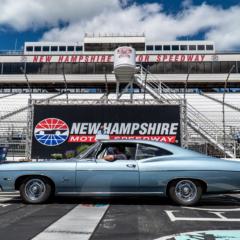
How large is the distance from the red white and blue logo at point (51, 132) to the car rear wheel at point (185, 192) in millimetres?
10305

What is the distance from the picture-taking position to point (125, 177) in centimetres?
749

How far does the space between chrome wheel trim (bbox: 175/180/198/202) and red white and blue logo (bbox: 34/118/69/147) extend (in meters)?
10.3

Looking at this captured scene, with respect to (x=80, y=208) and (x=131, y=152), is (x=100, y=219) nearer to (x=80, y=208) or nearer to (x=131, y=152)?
(x=80, y=208)

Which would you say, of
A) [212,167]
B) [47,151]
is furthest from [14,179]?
[47,151]

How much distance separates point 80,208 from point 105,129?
34.2ft

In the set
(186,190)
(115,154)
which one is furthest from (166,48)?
(186,190)

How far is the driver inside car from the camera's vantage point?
7.60 m

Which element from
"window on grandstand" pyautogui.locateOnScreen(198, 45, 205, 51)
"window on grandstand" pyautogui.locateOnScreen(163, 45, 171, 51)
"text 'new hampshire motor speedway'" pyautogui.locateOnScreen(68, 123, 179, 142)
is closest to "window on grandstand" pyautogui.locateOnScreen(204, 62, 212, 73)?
"window on grandstand" pyautogui.locateOnScreen(163, 45, 171, 51)

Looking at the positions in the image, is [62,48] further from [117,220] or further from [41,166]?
[117,220]

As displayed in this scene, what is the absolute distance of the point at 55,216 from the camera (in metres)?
6.23

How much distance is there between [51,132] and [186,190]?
34.8 feet

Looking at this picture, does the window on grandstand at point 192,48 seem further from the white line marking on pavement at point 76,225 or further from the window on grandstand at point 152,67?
the white line marking on pavement at point 76,225

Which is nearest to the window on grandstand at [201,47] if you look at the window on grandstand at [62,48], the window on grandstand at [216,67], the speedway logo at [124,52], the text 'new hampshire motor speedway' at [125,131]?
the window on grandstand at [62,48]

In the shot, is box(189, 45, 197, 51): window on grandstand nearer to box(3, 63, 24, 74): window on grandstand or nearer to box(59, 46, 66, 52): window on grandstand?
box(59, 46, 66, 52): window on grandstand
